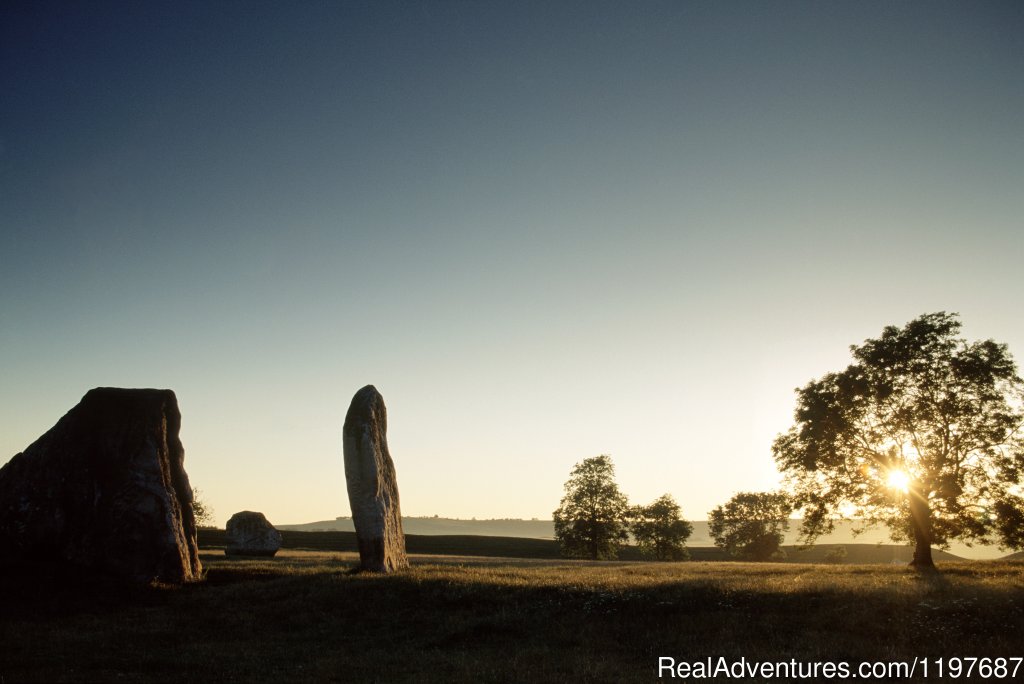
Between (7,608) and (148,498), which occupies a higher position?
(148,498)

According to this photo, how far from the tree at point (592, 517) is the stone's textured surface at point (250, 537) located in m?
28.7

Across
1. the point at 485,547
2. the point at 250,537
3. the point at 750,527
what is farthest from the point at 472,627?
the point at 485,547

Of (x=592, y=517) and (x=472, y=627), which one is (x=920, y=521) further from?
(x=592, y=517)

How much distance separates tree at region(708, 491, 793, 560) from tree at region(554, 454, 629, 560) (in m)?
19.4

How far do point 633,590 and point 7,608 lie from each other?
18176 mm

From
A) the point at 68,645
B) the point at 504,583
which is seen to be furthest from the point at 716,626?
the point at 68,645

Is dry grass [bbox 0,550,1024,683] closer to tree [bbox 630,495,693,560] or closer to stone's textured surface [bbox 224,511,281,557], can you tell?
stone's textured surface [bbox 224,511,281,557]

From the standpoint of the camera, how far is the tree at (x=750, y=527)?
73000mm

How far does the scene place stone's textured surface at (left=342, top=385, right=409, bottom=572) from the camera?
980 inches

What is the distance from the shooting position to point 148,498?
2231cm

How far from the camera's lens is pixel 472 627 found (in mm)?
16234

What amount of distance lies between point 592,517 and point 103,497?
47711mm

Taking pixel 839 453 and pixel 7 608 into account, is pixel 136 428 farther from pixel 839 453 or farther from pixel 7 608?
pixel 839 453

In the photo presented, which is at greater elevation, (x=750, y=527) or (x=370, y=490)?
(x=370, y=490)
